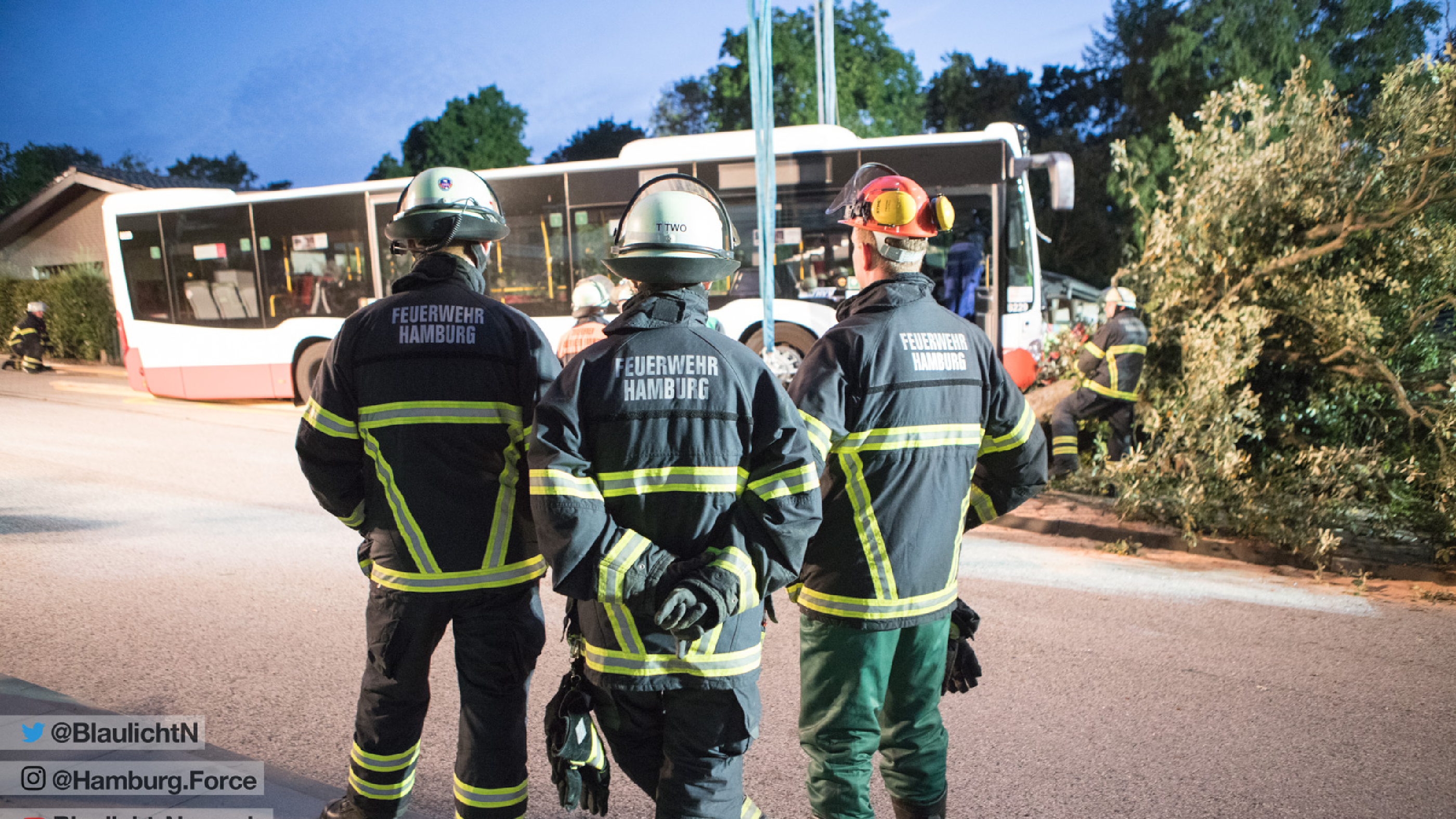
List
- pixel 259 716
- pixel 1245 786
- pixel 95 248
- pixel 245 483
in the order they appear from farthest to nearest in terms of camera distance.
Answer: pixel 95 248 < pixel 245 483 < pixel 259 716 < pixel 1245 786

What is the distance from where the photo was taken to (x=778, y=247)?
11.2 meters

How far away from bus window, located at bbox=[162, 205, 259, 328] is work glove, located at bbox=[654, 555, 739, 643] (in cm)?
1383

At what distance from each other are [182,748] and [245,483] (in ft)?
19.0

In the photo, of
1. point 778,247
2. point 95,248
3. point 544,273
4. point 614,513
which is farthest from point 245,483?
point 95,248

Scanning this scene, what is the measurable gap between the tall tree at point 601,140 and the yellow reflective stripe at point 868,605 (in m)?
53.2

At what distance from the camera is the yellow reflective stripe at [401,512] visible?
2639 mm

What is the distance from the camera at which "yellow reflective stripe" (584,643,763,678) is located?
217cm

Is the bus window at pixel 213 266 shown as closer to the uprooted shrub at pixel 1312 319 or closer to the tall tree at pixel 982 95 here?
the uprooted shrub at pixel 1312 319

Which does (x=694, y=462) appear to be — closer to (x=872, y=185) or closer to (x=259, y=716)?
(x=872, y=185)

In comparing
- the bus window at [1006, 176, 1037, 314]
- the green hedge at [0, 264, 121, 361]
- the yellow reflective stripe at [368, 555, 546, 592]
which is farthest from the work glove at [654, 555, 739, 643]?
the green hedge at [0, 264, 121, 361]

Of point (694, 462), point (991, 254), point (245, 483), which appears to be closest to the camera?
point (694, 462)

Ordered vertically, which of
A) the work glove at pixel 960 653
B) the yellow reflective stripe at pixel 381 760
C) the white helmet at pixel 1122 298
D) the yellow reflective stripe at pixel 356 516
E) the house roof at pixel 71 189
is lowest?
the yellow reflective stripe at pixel 381 760

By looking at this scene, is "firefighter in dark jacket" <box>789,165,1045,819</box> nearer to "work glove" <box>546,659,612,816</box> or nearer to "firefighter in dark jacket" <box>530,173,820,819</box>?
"firefighter in dark jacket" <box>530,173,820,819</box>

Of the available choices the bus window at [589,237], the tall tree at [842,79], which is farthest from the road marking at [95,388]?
the tall tree at [842,79]
